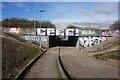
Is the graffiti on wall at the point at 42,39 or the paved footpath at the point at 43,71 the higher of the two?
the graffiti on wall at the point at 42,39

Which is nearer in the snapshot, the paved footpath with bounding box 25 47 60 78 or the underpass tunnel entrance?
the paved footpath with bounding box 25 47 60 78

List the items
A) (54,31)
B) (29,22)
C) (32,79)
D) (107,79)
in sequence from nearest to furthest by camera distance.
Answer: (107,79) < (32,79) < (54,31) < (29,22)

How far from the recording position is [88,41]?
61750 mm

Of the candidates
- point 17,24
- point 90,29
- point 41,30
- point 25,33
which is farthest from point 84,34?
point 17,24

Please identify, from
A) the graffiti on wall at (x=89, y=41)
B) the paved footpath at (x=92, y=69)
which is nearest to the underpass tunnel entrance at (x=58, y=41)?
the graffiti on wall at (x=89, y=41)

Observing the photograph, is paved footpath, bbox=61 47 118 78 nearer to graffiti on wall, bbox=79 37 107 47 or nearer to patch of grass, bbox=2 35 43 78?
patch of grass, bbox=2 35 43 78

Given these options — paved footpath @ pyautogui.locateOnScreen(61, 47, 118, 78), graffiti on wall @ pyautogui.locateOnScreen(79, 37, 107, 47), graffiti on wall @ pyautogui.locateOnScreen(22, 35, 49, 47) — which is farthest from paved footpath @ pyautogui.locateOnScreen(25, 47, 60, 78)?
graffiti on wall @ pyautogui.locateOnScreen(79, 37, 107, 47)

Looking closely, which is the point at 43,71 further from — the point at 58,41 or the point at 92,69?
→ the point at 58,41

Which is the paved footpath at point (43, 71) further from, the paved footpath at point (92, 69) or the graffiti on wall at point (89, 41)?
the graffiti on wall at point (89, 41)

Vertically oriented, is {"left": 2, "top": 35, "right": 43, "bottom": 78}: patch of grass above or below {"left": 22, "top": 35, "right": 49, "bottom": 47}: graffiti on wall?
below

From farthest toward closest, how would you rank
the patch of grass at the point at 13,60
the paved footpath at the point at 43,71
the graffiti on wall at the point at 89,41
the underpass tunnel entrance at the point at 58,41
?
the underpass tunnel entrance at the point at 58,41 < the graffiti on wall at the point at 89,41 < the paved footpath at the point at 43,71 < the patch of grass at the point at 13,60

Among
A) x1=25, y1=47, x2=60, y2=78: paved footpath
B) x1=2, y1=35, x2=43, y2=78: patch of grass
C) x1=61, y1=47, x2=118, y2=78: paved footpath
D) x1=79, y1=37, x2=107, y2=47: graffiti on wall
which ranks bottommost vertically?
x1=25, y1=47, x2=60, y2=78: paved footpath

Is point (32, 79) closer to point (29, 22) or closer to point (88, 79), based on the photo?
point (88, 79)

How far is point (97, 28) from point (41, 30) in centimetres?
1405
